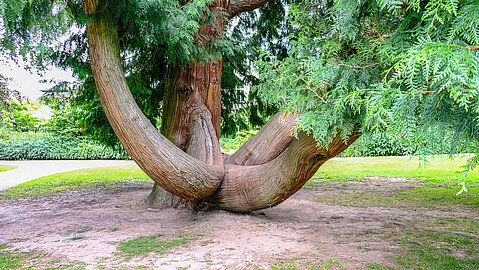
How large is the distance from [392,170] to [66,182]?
Result: 1051 cm

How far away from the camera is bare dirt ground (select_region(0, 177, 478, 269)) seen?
3.18 meters

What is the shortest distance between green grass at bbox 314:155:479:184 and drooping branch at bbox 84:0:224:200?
7228mm

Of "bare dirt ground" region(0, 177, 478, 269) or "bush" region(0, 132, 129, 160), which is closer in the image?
"bare dirt ground" region(0, 177, 478, 269)

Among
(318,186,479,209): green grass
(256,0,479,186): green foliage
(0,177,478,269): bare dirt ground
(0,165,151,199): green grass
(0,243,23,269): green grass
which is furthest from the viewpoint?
(0,165,151,199): green grass

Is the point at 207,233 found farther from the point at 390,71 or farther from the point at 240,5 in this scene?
the point at 240,5

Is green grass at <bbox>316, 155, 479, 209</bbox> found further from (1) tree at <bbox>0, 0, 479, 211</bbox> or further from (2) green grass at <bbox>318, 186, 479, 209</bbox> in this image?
(1) tree at <bbox>0, 0, 479, 211</bbox>

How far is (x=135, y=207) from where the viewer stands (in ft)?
18.3

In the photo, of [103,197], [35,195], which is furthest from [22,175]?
[103,197]

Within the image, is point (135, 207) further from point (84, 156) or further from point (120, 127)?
point (84, 156)

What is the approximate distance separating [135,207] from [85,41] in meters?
2.73

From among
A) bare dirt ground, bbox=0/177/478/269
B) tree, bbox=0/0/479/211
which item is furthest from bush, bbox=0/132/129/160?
tree, bbox=0/0/479/211

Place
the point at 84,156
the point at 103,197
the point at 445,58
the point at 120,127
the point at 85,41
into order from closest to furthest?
1. the point at 445,58
2. the point at 120,127
3. the point at 85,41
4. the point at 103,197
5. the point at 84,156

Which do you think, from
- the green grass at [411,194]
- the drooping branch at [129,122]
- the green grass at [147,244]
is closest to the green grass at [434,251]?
the green grass at [411,194]

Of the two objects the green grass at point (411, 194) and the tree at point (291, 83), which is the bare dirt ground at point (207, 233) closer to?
the tree at point (291, 83)
